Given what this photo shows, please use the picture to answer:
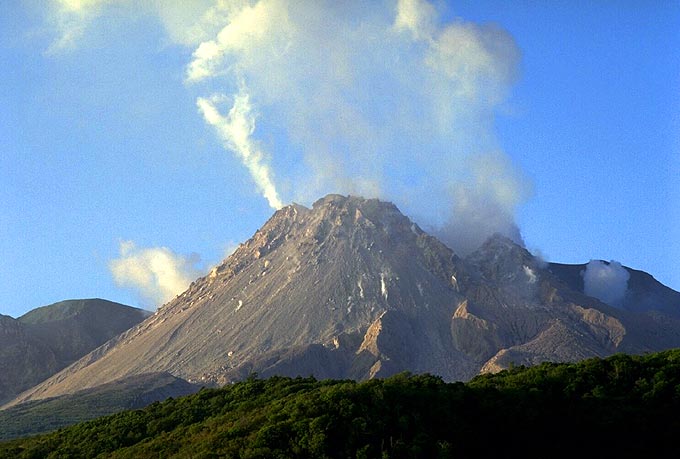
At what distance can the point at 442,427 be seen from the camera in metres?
50.9

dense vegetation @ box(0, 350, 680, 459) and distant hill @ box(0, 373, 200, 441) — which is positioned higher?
distant hill @ box(0, 373, 200, 441)

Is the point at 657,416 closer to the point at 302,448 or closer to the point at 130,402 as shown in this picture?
the point at 302,448

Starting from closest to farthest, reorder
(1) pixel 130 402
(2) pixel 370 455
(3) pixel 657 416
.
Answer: (2) pixel 370 455 < (3) pixel 657 416 < (1) pixel 130 402

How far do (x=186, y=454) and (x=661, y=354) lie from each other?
32.8 metres

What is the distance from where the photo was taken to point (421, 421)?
5016 centimetres

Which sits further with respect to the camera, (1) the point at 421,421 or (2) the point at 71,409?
(2) the point at 71,409

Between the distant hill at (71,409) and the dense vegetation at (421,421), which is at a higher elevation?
the distant hill at (71,409)

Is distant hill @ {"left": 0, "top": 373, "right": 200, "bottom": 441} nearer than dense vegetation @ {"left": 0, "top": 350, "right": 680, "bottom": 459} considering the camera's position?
No

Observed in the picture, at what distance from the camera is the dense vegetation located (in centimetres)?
4881

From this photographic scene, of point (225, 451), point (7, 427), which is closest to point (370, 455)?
point (225, 451)

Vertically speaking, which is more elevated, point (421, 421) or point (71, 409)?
point (71, 409)

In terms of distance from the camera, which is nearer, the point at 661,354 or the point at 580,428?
the point at 580,428

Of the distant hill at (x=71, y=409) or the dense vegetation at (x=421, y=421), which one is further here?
the distant hill at (x=71, y=409)

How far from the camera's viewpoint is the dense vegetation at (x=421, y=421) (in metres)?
48.8
